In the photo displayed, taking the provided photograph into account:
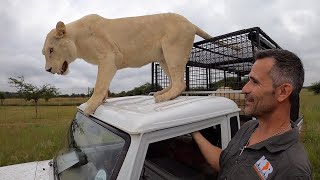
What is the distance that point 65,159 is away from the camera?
7.19 feet

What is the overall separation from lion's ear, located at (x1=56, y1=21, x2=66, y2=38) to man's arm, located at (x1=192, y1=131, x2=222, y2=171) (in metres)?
1.33

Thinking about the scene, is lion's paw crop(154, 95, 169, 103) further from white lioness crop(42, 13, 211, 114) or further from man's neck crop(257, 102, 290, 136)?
man's neck crop(257, 102, 290, 136)

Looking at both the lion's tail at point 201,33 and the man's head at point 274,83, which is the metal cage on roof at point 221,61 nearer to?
the lion's tail at point 201,33

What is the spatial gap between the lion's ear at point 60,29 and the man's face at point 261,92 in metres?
1.48

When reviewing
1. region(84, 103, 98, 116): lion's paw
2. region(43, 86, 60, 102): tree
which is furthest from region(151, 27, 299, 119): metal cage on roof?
region(43, 86, 60, 102): tree

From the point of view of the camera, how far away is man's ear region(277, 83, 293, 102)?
1.55 meters

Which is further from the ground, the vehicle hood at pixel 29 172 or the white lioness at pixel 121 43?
the white lioness at pixel 121 43

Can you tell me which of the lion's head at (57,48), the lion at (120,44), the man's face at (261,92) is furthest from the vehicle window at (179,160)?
the lion's head at (57,48)

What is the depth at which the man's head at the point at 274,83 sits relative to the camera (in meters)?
1.56

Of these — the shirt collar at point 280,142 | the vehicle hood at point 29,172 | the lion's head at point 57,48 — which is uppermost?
the lion's head at point 57,48

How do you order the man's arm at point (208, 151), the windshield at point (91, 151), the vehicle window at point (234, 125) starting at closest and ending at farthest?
1. the windshield at point (91, 151)
2. the man's arm at point (208, 151)
3. the vehicle window at point (234, 125)

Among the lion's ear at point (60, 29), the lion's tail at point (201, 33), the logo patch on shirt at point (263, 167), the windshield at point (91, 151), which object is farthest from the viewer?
the lion's tail at point (201, 33)

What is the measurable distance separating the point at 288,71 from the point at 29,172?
2159mm

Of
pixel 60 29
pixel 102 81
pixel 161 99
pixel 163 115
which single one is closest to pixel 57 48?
pixel 60 29
